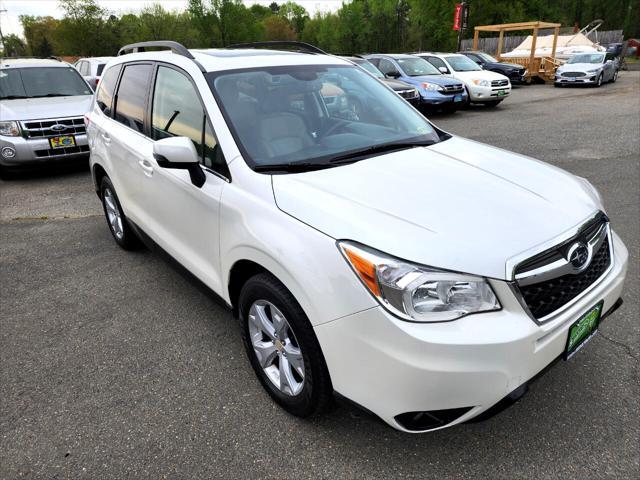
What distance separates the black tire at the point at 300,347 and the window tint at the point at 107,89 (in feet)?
9.20

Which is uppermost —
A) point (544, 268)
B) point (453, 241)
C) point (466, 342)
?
point (453, 241)

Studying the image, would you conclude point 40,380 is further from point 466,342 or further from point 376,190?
point 466,342

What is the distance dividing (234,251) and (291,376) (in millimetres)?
701

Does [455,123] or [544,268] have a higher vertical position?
[544,268]

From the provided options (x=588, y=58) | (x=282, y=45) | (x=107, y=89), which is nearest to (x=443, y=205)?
(x=282, y=45)

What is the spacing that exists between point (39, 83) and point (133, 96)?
19.1 feet

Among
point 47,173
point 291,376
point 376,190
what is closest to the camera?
point 376,190

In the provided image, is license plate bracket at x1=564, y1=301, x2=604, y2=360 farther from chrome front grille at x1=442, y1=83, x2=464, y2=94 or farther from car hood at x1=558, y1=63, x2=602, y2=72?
car hood at x1=558, y1=63, x2=602, y2=72

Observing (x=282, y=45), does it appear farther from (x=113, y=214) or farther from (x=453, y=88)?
(x=453, y=88)

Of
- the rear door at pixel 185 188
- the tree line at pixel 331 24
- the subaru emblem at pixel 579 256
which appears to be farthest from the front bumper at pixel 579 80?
the tree line at pixel 331 24

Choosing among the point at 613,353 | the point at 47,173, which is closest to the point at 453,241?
the point at 613,353

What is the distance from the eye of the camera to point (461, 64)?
627 inches

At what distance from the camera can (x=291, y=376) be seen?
2.38 meters

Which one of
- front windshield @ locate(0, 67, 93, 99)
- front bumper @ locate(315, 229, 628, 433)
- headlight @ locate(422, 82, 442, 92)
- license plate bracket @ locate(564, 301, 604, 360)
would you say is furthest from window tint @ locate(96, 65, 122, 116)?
headlight @ locate(422, 82, 442, 92)
